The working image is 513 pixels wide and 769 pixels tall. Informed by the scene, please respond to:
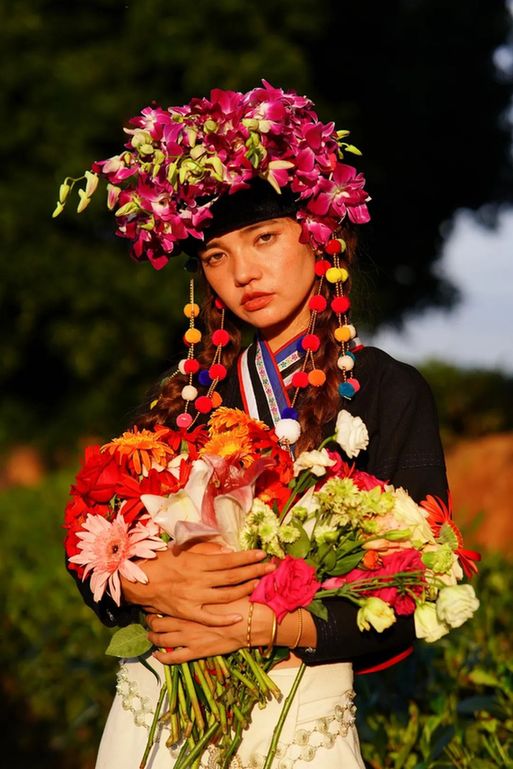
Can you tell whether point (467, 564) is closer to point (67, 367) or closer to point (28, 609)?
point (28, 609)

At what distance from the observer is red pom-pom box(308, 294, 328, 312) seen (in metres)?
3.21

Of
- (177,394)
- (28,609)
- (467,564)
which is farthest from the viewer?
(28,609)

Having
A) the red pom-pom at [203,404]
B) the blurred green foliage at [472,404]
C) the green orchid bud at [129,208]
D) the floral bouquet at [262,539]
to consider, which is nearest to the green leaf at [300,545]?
the floral bouquet at [262,539]

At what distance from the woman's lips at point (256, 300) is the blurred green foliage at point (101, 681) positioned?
6.51 feet

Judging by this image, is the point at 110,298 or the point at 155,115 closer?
the point at 155,115

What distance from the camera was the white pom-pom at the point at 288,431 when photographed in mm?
2918

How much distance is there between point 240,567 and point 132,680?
63cm

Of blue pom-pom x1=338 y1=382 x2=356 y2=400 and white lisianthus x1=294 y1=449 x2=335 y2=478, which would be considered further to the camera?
blue pom-pom x1=338 y1=382 x2=356 y2=400

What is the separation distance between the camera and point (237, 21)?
1127 cm

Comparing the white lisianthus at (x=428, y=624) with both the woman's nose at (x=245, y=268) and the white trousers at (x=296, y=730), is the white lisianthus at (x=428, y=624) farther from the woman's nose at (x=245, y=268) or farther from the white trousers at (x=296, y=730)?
the woman's nose at (x=245, y=268)

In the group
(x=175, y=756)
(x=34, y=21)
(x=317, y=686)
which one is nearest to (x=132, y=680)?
(x=175, y=756)

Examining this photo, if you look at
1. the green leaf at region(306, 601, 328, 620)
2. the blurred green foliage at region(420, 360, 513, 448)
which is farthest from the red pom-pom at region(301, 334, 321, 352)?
the blurred green foliage at region(420, 360, 513, 448)

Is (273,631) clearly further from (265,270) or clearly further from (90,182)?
(90,182)

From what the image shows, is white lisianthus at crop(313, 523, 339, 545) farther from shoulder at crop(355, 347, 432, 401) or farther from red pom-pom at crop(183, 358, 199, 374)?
red pom-pom at crop(183, 358, 199, 374)
